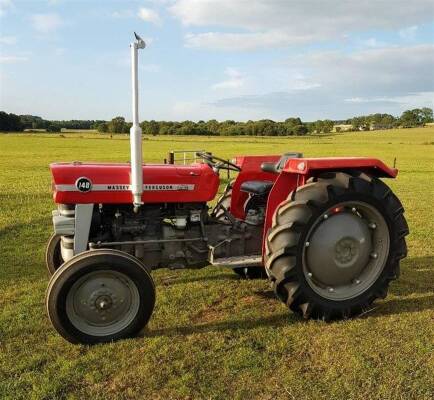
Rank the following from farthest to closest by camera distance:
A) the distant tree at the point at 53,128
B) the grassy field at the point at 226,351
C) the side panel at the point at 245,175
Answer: the distant tree at the point at 53,128 < the side panel at the point at 245,175 < the grassy field at the point at 226,351

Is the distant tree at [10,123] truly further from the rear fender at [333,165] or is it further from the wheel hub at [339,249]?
the wheel hub at [339,249]

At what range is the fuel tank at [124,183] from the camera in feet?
13.7

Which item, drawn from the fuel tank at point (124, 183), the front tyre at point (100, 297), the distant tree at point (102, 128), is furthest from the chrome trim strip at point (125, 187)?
the distant tree at point (102, 128)

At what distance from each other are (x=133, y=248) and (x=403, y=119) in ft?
381

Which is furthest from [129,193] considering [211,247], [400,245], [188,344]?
[400,245]

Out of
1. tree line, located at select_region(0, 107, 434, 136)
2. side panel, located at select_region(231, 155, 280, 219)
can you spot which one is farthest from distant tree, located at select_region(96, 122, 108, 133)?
side panel, located at select_region(231, 155, 280, 219)

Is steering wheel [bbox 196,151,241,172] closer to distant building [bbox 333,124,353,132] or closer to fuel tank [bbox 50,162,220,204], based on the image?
fuel tank [bbox 50,162,220,204]

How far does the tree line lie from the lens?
74.8 m

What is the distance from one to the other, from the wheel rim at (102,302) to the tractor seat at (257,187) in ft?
5.64

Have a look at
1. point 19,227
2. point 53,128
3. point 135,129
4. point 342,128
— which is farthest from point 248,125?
point 135,129

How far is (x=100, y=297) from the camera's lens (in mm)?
3973

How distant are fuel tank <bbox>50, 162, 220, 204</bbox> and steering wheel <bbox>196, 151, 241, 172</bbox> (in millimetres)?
144

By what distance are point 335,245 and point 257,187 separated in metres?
1.05

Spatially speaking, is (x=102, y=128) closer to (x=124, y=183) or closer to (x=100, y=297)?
(x=124, y=183)
